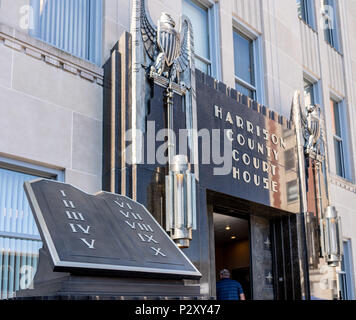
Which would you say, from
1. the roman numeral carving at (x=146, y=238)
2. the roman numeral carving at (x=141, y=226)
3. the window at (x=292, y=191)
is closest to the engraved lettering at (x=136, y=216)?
the roman numeral carving at (x=141, y=226)

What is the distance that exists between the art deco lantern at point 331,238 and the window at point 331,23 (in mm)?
6938

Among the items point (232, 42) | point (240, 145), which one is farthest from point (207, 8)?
point (240, 145)

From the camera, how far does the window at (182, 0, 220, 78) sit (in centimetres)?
1050

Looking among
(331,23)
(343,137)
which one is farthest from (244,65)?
(331,23)

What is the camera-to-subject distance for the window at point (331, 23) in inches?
628

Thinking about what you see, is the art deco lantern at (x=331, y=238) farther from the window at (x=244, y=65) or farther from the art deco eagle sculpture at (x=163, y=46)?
the art deco eagle sculpture at (x=163, y=46)

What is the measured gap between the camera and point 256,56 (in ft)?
39.7

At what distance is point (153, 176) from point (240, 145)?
2.67 meters

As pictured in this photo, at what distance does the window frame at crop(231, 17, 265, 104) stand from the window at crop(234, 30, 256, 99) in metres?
0.03

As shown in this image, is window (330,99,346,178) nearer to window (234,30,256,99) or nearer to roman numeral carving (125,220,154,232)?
window (234,30,256,99)

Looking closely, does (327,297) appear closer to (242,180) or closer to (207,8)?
(242,180)

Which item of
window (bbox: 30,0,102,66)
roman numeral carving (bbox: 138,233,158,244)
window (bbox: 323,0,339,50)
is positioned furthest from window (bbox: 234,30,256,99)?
roman numeral carving (bbox: 138,233,158,244)

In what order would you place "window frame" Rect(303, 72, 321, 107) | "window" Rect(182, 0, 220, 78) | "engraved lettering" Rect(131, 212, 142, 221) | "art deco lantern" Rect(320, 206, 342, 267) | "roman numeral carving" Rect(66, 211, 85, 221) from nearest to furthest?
1. "roman numeral carving" Rect(66, 211, 85, 221)
2. "engraved lettering" Rect(131, 212, 142, 221)
3. "window" Rect(182, 0, 220, 78)
4. "art deco lantern" Rect(320, 206, 342, 267)
5. "window frame" Rect(303, 72, 321, 107)

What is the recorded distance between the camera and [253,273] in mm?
10109
